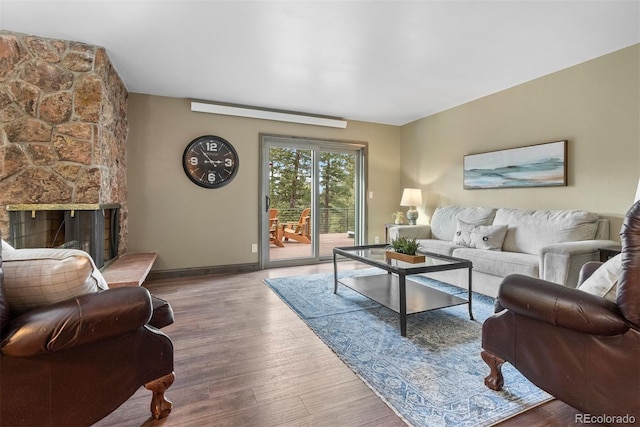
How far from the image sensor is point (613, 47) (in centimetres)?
272

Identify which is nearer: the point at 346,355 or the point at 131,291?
the point at 131,291

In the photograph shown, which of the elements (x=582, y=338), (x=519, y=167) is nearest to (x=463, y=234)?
(x=519, y=167)

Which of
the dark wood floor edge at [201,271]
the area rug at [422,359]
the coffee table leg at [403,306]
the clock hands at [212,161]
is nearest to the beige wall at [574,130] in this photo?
the area rug at [422,359]

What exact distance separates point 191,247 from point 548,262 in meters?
3.93

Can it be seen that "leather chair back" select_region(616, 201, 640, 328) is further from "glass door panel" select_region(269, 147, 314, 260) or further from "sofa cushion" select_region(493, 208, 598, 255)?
"glass door panel" select_region(269, 147, 314, 260)

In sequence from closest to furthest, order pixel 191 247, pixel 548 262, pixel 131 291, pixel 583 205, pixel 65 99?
1. pixel 131 291
2. pixel 548 262
3. pixel 65 99
4. pixel 583 205
5. pixel 191 247

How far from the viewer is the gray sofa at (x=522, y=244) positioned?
244cm

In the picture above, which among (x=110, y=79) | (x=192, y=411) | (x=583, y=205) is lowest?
(x=192, y=411)

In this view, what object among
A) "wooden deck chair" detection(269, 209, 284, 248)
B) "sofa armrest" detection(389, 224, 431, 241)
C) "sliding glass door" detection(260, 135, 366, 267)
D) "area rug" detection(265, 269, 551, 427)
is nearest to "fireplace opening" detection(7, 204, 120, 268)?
"area rug" detection(265, 269, 551, 427)

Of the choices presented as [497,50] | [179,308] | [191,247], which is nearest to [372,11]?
[497,50]

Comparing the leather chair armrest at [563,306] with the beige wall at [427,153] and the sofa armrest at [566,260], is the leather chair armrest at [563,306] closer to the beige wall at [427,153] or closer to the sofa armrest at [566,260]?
the sofa armrest at [566,260]

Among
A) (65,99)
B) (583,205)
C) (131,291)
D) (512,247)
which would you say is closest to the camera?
(131,291)

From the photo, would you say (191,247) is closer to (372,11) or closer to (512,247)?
(372,11)

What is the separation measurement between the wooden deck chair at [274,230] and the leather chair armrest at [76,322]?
3492 mm
